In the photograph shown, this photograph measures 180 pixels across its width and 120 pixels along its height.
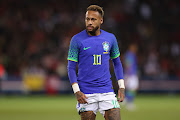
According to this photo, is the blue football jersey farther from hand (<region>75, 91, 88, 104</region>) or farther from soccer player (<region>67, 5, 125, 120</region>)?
hand (<region>75, 91, 88, 104</region>)

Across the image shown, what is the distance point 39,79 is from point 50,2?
21.2 feet

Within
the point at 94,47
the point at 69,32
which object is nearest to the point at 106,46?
the point at 94,47

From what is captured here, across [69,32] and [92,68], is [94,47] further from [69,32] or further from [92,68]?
[69,32]

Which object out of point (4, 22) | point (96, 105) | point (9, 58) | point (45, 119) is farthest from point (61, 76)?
point (96, 105)

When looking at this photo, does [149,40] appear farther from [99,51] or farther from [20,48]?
[99,51]

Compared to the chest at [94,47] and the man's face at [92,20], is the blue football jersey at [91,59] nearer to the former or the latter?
the chest at [94,47]

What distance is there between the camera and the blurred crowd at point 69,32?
74.1ft

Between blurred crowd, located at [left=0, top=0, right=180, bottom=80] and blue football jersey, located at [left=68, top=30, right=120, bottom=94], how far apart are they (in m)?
15.8

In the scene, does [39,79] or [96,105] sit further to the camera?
[39,79]

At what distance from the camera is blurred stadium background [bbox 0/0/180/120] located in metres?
21.7

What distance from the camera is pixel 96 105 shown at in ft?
19.9

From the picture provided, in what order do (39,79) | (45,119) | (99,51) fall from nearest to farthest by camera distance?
1. (99,51)
2. (45,119)
3. (39,79)

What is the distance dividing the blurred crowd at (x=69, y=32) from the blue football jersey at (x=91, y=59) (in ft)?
51.9

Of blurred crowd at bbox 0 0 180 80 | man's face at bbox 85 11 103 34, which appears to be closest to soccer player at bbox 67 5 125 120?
man's face at bbox 85 11 103 34
